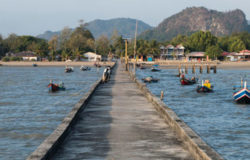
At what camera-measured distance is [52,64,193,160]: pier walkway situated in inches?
527

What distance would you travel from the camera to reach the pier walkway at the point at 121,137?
13.4 meters

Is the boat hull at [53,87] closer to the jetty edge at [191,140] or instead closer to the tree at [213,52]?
the jetty edge at [191,140]

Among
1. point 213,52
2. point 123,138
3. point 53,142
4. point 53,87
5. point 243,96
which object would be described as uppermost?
point 213,52

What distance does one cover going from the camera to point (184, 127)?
53.8 feet

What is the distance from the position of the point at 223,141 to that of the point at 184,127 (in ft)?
24.4

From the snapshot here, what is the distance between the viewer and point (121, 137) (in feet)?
51.9

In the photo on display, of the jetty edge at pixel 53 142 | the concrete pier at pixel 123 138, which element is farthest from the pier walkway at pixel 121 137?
the jetty edge at pixel 53 142

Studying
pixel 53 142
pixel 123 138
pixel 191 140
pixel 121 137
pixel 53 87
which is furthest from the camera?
pixel 53 87

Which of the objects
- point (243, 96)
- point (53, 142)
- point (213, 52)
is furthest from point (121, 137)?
point (213, 52)

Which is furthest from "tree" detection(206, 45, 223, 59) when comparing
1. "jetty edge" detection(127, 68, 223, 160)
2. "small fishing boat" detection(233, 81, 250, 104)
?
"jetty edge" detection(127, 68, 223, 160)

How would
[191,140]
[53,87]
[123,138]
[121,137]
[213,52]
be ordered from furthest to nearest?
[213,52] < [53,87] < [121,137] < [123,138] < [191,140]

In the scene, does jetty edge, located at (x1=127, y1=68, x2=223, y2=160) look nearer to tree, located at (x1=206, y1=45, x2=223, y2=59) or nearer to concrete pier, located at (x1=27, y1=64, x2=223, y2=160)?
concrete pier, located at (x1=27, y1=64, x2=223, y2=160)

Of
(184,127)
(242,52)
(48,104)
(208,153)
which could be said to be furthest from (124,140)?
(242,52)

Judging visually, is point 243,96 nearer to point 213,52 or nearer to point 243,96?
point 243,96
